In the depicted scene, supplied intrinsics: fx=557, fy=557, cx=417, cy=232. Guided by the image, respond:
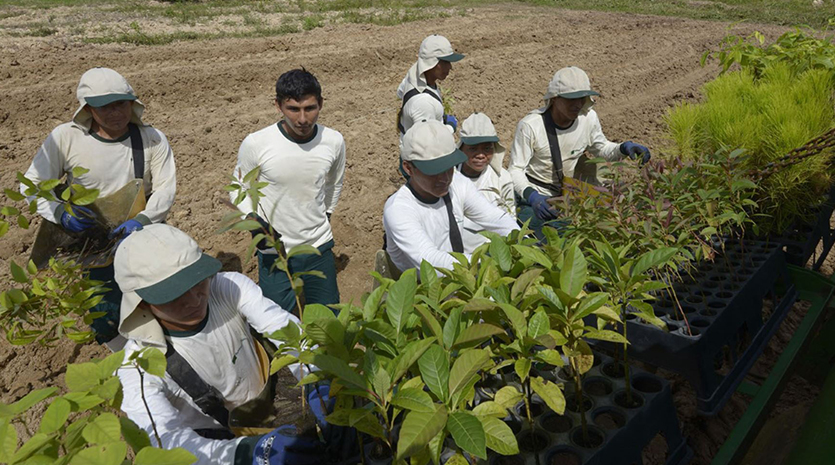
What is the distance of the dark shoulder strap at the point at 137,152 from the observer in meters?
3.12

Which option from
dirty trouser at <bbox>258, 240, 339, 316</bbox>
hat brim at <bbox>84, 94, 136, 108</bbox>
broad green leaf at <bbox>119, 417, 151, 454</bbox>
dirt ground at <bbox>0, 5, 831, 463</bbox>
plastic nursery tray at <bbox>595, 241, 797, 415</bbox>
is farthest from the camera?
dirt ground at <bbox>0, 5, 831, 463</bbox>

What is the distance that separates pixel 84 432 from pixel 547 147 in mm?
3283

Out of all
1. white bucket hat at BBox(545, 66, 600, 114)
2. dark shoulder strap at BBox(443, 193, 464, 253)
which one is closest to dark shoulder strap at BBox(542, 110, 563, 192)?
white bucket hat at BBox(545, 66, 600, 114)

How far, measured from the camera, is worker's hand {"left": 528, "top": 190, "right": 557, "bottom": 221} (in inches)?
124

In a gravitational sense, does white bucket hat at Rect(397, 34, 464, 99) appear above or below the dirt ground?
above

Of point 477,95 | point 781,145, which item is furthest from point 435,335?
point 477,95

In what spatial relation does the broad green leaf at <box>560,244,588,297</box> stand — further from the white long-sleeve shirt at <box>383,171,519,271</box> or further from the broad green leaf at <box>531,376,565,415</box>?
the white long-sleeve shirt at <box>383,171,519,271</box>

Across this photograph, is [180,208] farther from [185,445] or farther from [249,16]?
[249,16]

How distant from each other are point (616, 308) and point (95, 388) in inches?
47.3

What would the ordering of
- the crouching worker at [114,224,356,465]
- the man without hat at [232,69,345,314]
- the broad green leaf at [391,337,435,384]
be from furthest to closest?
1. the man without hat at [232,69,345,314]
2. the crouching worker at [114,224,356,465]
3. the broad green leaf at [391,337,435,384]

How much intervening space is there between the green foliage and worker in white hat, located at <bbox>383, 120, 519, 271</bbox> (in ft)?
4.64

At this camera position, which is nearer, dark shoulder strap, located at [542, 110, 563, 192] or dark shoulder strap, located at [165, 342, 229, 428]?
dark shoulder strap, located at [165, 342, 229, 428]

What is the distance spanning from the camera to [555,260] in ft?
5.19

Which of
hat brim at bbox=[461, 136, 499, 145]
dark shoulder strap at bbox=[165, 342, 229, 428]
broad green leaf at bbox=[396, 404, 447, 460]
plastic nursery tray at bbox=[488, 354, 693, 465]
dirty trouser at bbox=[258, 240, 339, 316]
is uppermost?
Result: broad green leaf at bbox=[396, 404, 447, 460]
